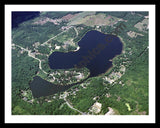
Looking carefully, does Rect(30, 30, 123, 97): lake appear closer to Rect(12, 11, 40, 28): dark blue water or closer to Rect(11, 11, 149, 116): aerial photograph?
Rect(11, 11, 149, 116): aerial photograph

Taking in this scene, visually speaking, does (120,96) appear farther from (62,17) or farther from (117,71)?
(62,17)

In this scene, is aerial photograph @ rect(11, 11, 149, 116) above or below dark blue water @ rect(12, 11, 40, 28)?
below

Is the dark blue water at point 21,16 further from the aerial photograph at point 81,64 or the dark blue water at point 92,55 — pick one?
the dark blue water at point 92,55

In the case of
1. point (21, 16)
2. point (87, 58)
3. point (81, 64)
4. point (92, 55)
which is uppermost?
point (21, 16)

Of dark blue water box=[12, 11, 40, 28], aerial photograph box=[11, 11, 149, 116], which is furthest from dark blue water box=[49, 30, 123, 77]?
dark blue water box=[12, 11, 40, 28]

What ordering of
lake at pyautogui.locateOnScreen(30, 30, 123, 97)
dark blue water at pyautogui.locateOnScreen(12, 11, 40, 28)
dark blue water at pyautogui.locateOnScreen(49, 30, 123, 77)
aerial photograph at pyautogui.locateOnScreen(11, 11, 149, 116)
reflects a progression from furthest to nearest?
dark blue water at pyautogui.locateOnScreen(12, 11, 40, 28), dark blue water at pyautogui.locateOnScreen(49, 30, 123, 77), lake at pyautogui.locateOnScreen(30, 30, 123, 97), aerial photograph at pyautogui.locateOnScreen(11, 11, 149, 116)

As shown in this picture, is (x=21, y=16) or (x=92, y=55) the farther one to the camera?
(x=21, y=16)

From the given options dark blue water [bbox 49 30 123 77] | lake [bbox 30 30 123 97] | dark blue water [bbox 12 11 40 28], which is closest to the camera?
lake [bbox 30 30 123 97]

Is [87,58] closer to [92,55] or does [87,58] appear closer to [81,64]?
[92,55]

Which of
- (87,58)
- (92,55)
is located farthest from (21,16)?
(92,55)
